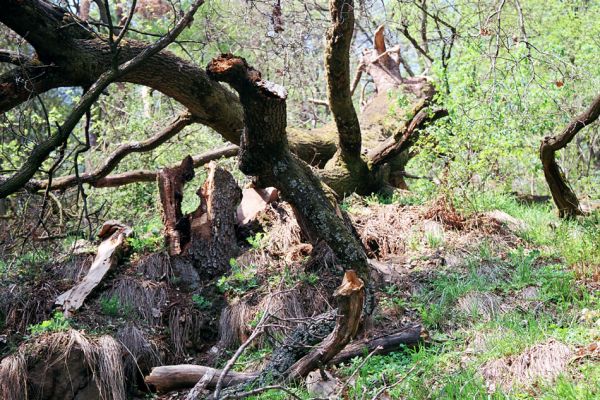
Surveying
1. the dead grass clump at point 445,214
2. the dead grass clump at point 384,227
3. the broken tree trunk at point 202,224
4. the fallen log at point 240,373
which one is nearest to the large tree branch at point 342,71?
the dead grass clump at point 384,227

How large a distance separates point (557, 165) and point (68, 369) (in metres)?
5.34

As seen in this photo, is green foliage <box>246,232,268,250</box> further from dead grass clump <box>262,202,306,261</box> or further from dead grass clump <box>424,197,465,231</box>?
dead grass clump <box>424,197,465,231</box>

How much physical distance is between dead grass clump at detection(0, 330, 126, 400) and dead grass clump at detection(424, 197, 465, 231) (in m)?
3.77

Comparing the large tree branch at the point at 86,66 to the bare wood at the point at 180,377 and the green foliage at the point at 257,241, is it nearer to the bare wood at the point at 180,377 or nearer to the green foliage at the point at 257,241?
the green foliage at the point at 257,241

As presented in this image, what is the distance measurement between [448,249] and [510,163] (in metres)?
4.54

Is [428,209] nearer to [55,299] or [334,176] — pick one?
[334,176]

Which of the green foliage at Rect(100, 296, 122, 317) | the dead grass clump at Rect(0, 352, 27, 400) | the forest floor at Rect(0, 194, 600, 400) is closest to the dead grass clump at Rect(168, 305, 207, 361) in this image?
the forest floor at Rect(0, 194, 600, 400)

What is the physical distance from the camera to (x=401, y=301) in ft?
19.1

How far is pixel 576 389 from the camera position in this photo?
11.4 ft

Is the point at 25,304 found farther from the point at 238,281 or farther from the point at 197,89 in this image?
the point at 197,89

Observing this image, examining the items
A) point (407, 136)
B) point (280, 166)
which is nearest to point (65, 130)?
point (280, 166)

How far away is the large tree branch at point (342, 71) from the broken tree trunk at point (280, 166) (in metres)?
1.30

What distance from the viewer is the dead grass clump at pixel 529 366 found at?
3.95 m

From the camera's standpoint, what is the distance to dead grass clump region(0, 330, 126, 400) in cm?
518
